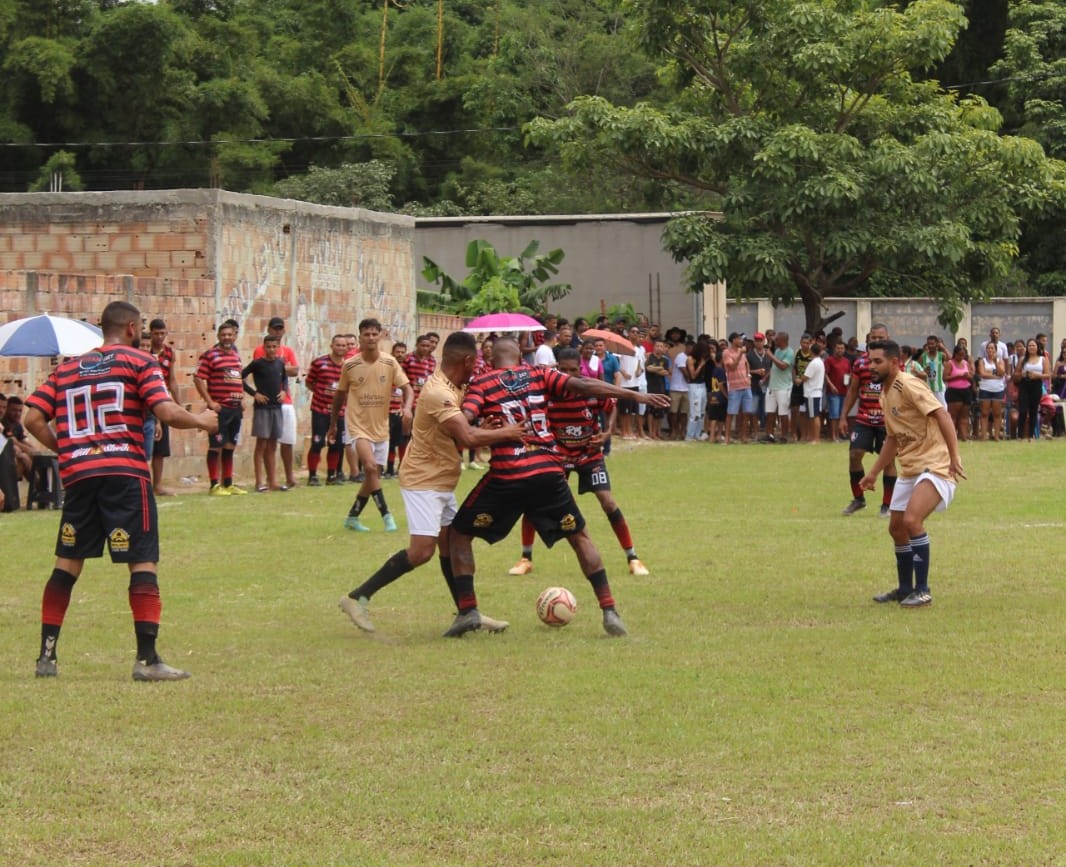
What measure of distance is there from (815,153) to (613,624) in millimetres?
20660

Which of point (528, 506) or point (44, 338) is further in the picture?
point (44, 338)

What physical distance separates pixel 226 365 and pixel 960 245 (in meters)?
15.5

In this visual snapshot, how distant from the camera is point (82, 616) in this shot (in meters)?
10.5

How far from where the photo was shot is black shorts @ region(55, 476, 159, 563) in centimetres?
820

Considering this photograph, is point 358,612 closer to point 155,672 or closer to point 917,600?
point 155,672

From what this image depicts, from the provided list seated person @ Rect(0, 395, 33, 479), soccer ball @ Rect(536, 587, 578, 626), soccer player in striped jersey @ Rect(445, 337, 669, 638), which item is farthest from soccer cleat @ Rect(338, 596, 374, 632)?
seated person @ Rect(0, 395, 33, 479)

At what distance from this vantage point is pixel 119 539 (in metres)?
8.20

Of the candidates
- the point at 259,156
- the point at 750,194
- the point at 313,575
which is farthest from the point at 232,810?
the point at 259,156

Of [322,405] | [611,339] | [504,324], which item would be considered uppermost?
[504,324]

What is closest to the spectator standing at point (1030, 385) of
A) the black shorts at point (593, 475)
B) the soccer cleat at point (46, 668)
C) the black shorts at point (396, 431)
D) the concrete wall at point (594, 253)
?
the concrete wall at point (594, 253)

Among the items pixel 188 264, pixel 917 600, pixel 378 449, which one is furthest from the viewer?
pixel 188 264

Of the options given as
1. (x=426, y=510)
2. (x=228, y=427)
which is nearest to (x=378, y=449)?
(x=228, y=427)

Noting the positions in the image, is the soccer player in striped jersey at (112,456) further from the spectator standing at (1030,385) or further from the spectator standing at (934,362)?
the spectator standing at (1030,385)

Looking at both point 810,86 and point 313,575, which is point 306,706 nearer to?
point 313,575
